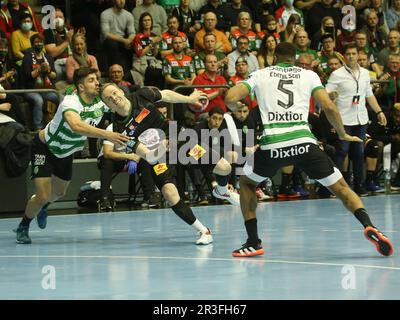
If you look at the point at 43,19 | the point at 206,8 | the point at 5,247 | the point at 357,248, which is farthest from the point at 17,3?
the point at 357,248

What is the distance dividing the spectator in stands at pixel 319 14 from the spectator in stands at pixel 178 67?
3.57 m

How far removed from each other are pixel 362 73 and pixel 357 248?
619 cm

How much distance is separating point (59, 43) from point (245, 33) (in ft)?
11.5

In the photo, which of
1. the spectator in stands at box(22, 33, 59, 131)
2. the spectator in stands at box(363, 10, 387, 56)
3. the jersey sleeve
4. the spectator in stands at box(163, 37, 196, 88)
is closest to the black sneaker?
the spectator in stands at box(22, 33, 59, 131)

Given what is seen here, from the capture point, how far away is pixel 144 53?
56.5 feet

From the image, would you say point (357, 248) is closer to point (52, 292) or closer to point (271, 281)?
point (271, 281)

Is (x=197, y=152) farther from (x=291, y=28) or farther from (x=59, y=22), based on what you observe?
(x=291, y=28)

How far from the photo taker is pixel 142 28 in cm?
1738

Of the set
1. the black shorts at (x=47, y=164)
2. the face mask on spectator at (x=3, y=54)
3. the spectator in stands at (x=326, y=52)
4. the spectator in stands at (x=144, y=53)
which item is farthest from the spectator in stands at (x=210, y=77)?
the black shorts at (x=47, y=164)

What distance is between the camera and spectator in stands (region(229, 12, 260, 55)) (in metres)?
18.1

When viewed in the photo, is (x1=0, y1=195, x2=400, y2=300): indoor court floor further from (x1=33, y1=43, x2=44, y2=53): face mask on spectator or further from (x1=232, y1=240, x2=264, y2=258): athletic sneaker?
(x1=33, y1=43, x2=44, y2=53): face mask on spectator

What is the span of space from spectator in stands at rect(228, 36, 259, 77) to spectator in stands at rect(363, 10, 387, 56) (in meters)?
3.22

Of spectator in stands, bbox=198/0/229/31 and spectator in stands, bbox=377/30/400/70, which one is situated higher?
spectator in stands, bbox=198/0/229/31

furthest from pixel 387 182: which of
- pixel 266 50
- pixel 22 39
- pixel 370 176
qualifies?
pixel 22 39
